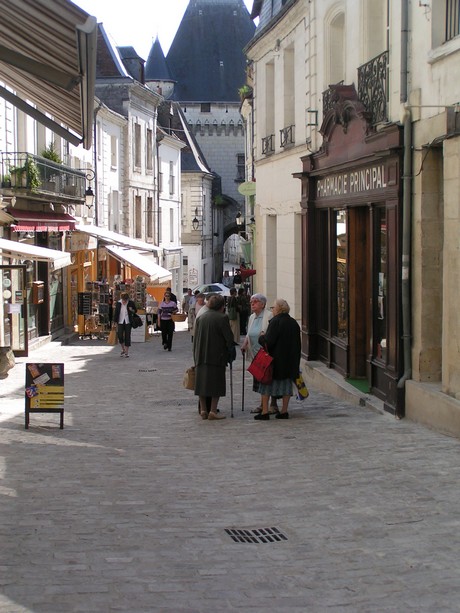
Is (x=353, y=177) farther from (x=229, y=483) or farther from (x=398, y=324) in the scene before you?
(x=229, y=483)

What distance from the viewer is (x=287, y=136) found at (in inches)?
747

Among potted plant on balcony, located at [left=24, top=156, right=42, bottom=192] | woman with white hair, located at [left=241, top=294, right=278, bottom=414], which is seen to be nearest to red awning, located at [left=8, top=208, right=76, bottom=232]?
potted plant on balcony, located at [left=24, top=156, right=42, bottom=192]

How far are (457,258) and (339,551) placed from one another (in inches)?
181

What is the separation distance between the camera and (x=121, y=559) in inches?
236

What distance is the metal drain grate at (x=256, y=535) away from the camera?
21.4 ft

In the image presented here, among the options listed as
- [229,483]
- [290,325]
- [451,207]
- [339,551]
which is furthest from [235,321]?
[339,551]

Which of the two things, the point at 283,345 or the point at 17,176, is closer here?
the point at 283,345

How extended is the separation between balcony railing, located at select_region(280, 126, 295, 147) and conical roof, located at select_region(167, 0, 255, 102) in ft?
191

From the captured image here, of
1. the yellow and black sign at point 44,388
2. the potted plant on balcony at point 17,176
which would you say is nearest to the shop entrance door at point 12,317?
the potted plant on balcony at point 17,176

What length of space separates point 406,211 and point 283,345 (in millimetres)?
2068

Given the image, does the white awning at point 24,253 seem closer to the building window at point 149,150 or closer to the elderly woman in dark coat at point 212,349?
the elderly woman in dark coat at point 212,349

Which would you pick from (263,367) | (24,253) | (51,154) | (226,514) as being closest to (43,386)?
(263,367)

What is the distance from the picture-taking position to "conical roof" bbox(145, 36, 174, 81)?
236ft

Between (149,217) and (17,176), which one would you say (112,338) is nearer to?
(17,176)
